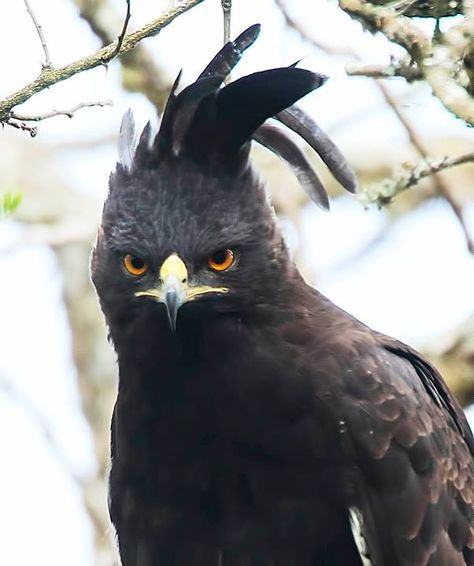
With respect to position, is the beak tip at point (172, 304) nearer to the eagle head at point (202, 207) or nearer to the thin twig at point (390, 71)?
the eagle head at point (202, 207)

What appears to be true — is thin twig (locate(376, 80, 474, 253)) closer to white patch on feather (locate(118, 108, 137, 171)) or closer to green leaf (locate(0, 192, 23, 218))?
white patch on feather (locate(118, 108, 137, 171))

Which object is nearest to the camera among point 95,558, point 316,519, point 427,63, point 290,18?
point 427,63

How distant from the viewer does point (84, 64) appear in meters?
4.95

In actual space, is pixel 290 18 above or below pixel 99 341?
above

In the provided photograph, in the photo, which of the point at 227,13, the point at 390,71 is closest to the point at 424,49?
the point at 390,71

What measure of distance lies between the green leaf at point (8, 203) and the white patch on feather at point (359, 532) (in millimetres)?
2016

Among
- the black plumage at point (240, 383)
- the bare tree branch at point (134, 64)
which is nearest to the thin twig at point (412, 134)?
the black plumage at point (240, 383)

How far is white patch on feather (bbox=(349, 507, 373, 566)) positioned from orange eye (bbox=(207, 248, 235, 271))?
47.6 inches

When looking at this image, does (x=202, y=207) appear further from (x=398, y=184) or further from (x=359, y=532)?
(x=359, y=532)

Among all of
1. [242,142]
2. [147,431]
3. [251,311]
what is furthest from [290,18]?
[147,431]

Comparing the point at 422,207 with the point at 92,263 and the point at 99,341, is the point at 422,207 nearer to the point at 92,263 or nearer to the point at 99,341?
the point at 99,341

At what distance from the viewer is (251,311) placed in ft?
19.9

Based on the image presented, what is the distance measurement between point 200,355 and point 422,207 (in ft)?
15.4

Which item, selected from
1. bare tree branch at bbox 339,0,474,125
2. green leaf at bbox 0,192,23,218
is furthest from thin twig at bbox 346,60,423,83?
green leaf at bbox 0,192,23,218
